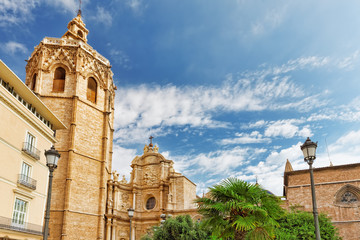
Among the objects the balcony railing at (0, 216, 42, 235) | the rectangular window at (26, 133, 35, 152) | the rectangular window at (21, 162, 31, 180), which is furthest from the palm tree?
the rectangular window at (26, 133, 35, 152)

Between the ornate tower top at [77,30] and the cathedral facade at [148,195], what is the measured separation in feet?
51.7

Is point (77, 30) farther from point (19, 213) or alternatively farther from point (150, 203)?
point (19, 213)

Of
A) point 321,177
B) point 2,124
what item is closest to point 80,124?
point 2,124

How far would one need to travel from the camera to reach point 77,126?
1148 inches

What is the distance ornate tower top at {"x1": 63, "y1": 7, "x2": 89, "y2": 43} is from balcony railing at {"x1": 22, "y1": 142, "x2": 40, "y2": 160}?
2277 centimetres

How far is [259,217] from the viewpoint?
10.1 metres

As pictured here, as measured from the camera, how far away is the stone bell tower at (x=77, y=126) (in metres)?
26.6

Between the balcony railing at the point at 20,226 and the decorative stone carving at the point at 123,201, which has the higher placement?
the decorative stone carving at the point at 123,201

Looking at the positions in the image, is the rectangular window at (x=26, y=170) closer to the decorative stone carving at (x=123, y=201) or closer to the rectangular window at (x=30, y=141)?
the rectangular window at (x=30, y=141)

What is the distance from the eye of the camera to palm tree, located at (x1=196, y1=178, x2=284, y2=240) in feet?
32.3

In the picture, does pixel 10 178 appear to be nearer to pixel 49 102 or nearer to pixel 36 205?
pixel 36 205

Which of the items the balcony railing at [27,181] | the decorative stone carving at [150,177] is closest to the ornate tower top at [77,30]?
the decorative stone carving at [150,177]

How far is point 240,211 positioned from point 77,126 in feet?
72.8

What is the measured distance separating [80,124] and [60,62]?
21.4 ft
